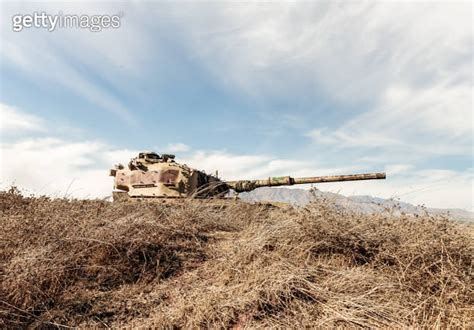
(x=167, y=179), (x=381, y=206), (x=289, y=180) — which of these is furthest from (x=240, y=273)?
(x=289, y=180)

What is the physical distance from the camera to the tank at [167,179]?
11.3m

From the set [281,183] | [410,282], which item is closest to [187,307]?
[410,282]

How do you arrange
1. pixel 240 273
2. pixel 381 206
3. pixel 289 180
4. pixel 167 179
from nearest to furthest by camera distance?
pixel 240 273 < pixel 381 206 < pixel 167 179 < pixel 289 180

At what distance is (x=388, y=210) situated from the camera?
18.7 feet

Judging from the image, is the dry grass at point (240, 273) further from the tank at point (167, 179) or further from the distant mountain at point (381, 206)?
the tank at point (167, 179)

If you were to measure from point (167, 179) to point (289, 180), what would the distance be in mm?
4767

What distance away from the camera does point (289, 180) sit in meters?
12.8

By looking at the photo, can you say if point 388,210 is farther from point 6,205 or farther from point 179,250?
point 6,205

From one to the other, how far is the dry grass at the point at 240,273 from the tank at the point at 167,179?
16.2 feet

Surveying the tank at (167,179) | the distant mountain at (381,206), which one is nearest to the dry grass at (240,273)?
the distant mountain at (381,206)

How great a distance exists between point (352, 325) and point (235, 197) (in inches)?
274

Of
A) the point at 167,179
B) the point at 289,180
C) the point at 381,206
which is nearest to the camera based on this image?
the point at 381,206

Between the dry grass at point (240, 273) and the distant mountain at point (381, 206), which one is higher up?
the distant mountain at point (381, 206)

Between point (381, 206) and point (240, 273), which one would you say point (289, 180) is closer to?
point (381, 206)
